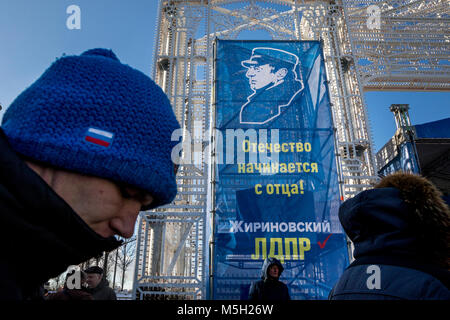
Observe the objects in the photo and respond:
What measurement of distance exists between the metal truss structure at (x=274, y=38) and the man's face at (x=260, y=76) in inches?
42.6

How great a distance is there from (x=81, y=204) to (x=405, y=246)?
4.60ft

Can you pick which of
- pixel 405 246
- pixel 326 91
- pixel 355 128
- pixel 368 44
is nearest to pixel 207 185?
pixel 326 91

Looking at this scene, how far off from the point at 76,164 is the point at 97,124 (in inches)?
3.5

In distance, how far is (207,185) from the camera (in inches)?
270

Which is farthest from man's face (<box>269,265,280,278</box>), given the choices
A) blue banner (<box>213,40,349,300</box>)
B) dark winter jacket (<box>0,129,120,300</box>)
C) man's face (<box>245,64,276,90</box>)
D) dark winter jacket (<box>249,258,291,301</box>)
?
dark winter jacket (<box>0,129,120,300</box>)

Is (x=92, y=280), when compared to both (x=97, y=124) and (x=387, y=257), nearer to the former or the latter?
(x=387, y=257)

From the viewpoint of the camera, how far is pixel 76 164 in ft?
1.89

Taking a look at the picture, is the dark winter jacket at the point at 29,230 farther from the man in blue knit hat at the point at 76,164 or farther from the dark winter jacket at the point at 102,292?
the dark winter jacket at the point at 102,292

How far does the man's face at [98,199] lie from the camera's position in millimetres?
575

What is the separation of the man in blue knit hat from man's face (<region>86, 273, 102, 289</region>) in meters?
4.29

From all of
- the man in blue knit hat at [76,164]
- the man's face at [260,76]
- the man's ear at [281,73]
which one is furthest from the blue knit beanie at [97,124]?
the man's ear at [281,73]

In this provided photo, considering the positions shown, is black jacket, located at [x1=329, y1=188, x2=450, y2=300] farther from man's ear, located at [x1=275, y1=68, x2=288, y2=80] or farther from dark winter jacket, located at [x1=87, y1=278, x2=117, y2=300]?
man's ear, located at [x1=275, y1=68, x2=288, y2=80]

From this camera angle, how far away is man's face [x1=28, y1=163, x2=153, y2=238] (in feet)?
1.89

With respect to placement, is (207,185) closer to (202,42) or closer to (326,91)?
(326,91)
